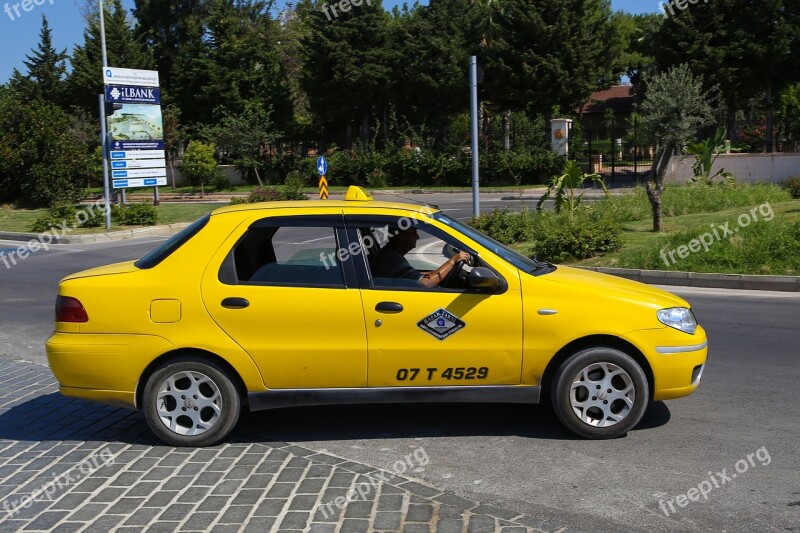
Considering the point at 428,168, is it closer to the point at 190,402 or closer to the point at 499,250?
the point at 499,250

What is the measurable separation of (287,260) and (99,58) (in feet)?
196

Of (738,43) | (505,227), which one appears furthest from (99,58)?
(505,227)

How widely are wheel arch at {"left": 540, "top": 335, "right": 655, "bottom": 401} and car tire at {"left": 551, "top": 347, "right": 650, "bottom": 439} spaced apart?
0.05 meters

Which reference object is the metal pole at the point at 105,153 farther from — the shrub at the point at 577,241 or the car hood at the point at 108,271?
the car hood at the point at 108,271

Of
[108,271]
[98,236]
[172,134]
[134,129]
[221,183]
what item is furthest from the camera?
[172,134]

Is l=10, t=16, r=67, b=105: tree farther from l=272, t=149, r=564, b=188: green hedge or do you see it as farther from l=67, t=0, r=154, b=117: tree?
l=272, t=149, r=564, b=188: green hedge

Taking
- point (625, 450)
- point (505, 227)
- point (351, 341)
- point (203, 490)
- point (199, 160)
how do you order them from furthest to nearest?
point (199, 160), point (505, 227), point (351, 341), point (625, 450), point (203, 490)

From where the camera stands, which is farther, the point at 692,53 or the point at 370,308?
the point at 692,53

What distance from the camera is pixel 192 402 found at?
→ 5562mm

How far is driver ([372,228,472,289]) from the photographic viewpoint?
570 centimetres

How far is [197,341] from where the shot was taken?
5.49 m

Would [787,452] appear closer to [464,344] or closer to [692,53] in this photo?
[464,344]

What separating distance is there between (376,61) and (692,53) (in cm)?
1799

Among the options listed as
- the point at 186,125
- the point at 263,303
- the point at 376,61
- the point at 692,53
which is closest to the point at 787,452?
the point at 263,303
